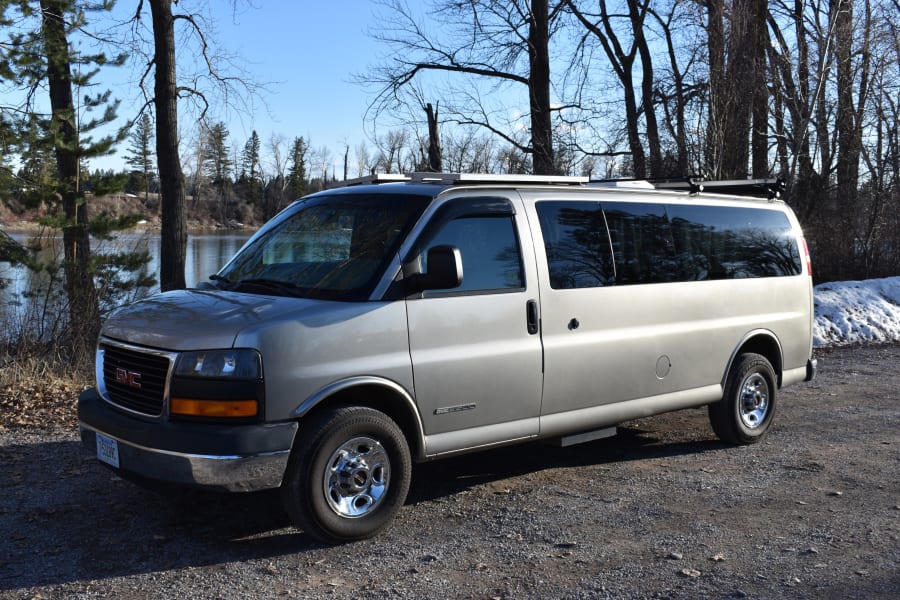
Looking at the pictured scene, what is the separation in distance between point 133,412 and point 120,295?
9753 millimetres

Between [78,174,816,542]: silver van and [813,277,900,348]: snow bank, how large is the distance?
758 cm

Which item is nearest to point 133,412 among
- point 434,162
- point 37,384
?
point 37,384

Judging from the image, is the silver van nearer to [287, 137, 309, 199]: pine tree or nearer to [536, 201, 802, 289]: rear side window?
[536, 201, 802, 289]: rear side window

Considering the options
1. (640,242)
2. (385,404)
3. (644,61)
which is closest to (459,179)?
(385,404)

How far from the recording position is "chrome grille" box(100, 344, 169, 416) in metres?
4.77

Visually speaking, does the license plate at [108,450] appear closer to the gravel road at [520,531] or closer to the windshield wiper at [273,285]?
the gravel road at [520,531]

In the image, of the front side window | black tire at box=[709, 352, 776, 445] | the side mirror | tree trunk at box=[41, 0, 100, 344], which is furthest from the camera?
tree trunk at box=[41, 0, 100, 344]

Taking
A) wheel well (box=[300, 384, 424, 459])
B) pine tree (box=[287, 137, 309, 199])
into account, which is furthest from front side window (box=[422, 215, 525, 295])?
pine tree (box=[287, 137, 309, 199])

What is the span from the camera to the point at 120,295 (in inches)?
551

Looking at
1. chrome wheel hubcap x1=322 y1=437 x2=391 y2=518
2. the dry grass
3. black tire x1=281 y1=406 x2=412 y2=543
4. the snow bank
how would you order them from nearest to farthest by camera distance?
black tire x1=281 y1=406 x2=412 y2=543
chrome wheel hubcap x1=322 y1=437 x2=391 y2=518
the dry grass
the snow bank

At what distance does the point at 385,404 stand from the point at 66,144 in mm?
11207

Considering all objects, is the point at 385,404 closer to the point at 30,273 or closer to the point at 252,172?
the point at 30,273

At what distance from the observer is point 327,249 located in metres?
5.48

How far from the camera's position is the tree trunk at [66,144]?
12.7m
